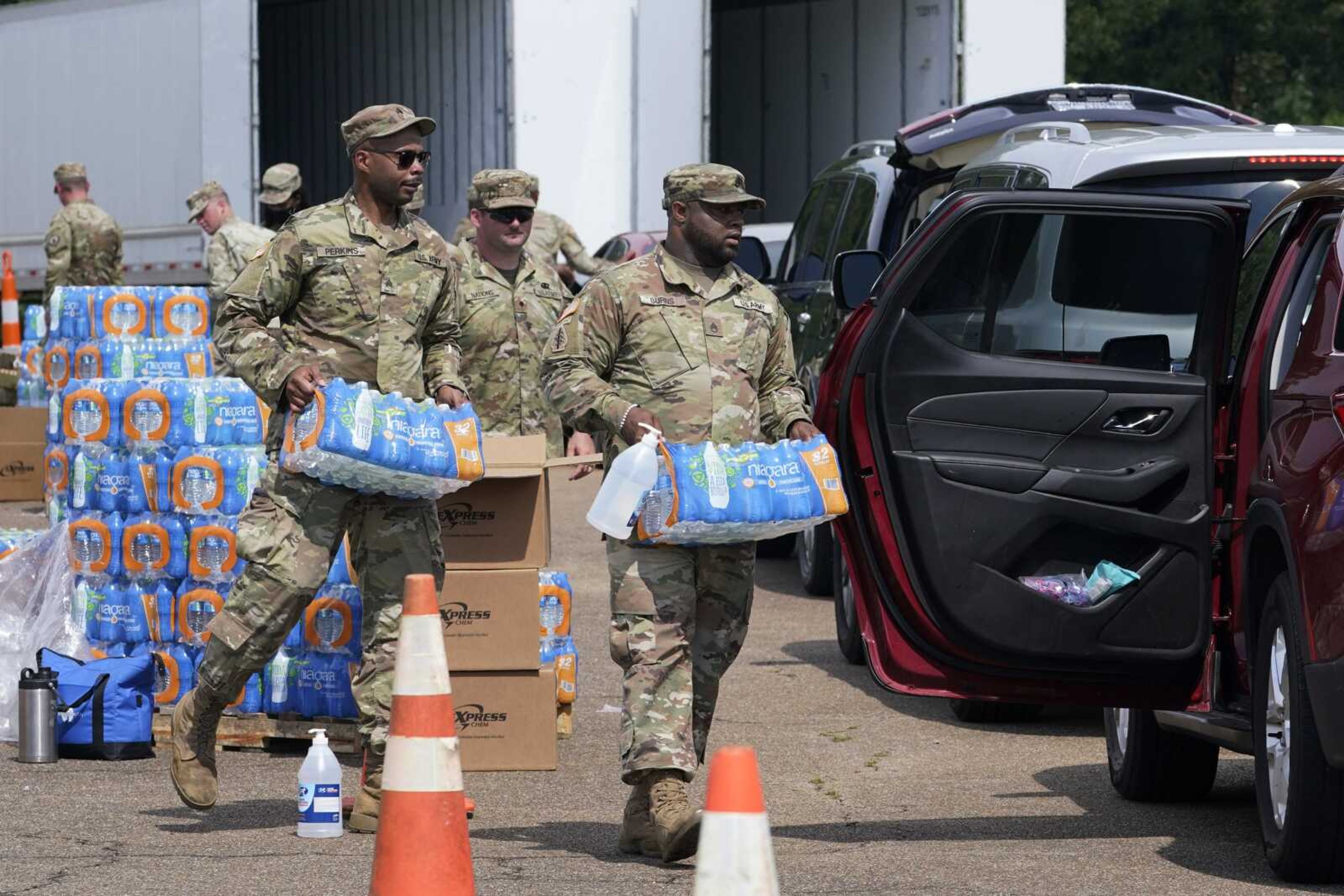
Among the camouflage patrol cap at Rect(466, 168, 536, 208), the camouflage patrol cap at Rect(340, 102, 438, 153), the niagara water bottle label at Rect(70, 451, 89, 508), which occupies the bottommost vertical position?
the niagara water bottle label at Rect(70, 451, 89, 508)

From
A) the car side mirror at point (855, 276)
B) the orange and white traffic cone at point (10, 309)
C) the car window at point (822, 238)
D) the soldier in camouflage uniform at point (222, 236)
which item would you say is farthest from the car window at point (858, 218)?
the orange and white traffic cone at point (10, 309)

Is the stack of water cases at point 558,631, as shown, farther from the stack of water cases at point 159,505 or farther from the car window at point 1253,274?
the car window at point 1253,274

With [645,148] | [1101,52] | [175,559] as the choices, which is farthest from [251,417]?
[1101,52]

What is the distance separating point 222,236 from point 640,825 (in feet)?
27.3

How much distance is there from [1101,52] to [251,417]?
1395 inches

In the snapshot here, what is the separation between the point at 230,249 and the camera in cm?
1412

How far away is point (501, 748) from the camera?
8.13 metres

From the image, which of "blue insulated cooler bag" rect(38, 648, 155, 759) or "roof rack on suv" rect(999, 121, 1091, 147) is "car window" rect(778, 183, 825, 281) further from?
"blue insulated cooler bag" rect(38, 648, 155, 759)

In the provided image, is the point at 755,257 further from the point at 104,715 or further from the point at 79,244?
the point at 79,244

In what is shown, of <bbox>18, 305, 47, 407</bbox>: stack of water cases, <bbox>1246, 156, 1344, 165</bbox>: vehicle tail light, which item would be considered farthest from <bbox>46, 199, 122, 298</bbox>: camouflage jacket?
<bbox>1246, 156, 1344, 165</bbox>: vehicle tail light

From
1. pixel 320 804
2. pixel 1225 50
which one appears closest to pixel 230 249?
pixel 320 804

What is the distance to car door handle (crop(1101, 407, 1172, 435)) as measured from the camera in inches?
266

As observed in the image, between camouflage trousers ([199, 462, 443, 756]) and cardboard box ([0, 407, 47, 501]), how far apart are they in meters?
9.14

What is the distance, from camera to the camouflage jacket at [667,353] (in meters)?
6.68
